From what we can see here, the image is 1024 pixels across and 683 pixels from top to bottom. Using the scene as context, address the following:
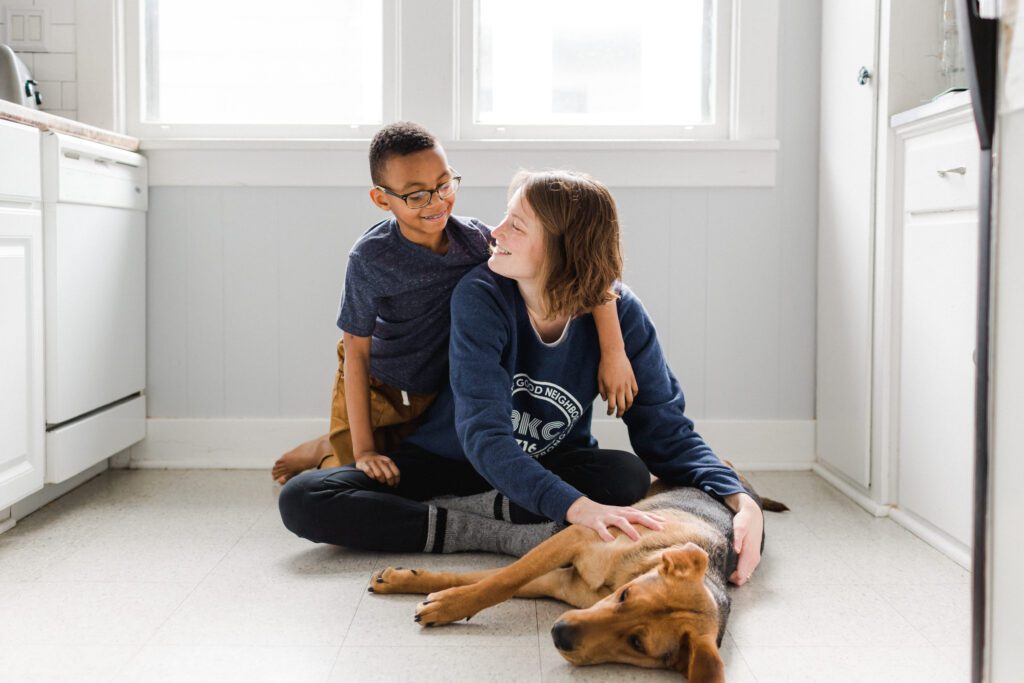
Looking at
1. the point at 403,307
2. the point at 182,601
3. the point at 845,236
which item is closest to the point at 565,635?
the point at 182,601

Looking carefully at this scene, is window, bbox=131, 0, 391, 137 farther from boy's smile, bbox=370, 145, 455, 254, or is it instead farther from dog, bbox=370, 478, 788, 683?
dog, bbox=370, 478, 788, 683

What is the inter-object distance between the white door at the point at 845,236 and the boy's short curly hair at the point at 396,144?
110cm

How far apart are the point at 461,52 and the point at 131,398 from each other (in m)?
1.30

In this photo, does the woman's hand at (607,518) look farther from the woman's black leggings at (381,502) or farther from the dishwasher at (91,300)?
the dishwasher at (91,300)

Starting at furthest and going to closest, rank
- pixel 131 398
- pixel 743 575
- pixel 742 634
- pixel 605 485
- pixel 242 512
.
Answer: pixel 131 398 → pixel 242 512 → pixel 605 485 → pixel 743 575 → pixel 742 634

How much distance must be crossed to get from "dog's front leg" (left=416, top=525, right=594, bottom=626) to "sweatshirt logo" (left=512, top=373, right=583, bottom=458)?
0.38m

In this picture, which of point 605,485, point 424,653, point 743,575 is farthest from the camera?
point 605,485

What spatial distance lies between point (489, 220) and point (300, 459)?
817 mm

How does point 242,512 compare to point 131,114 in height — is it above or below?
below

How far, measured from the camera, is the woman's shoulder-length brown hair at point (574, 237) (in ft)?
5.73

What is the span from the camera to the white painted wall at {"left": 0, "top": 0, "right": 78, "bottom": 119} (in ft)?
8.95

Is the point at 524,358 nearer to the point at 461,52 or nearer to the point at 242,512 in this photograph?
the point at 242,512

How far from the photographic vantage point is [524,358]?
1.89 meters

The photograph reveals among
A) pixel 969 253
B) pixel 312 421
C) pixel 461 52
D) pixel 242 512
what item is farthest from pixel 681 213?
pixel 242 512
